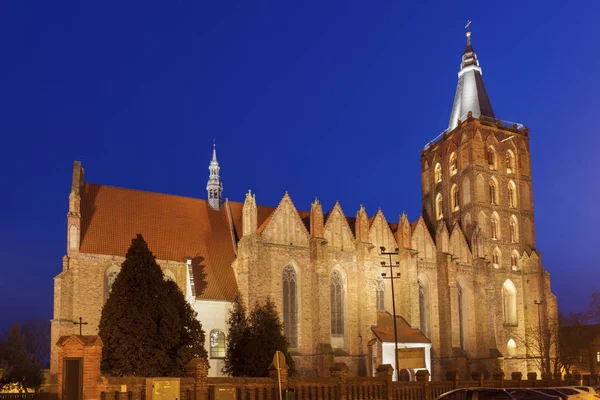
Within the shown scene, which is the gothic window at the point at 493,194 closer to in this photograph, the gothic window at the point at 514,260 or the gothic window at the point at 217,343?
the gothic window at the point at 514,260

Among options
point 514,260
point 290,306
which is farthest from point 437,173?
point 290,306

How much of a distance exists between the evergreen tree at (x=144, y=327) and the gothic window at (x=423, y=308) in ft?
85.0

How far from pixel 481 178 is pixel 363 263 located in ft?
58.3

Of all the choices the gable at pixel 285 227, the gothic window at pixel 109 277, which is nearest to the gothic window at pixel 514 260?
the gable at pixel 285 227

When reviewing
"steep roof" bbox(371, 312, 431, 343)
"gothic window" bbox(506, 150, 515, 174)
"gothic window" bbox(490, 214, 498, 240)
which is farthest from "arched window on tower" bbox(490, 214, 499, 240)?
"steep roof" bbox(371, 312, 431, 343)

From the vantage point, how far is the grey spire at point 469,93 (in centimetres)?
6556

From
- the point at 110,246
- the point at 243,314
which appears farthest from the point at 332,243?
the point at 110,246

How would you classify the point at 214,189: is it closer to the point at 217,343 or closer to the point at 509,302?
the point at 217,343

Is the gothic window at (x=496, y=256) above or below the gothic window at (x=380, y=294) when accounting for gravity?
above

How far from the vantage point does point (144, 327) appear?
106ft

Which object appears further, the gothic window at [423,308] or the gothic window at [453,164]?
the gothic window at [453,164]

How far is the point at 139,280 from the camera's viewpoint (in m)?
33.2

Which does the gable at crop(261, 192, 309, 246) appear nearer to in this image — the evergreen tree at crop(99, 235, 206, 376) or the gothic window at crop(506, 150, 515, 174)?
the evergreen tree at crop(99, 235, 206, 376)

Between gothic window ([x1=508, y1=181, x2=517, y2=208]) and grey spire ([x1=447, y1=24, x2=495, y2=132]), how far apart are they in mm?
7093
